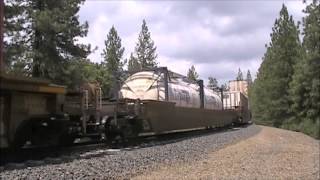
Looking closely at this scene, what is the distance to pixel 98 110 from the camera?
1802cm

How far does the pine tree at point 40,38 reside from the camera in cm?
3086

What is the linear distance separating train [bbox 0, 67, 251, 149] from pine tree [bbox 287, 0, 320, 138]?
49.6 feet

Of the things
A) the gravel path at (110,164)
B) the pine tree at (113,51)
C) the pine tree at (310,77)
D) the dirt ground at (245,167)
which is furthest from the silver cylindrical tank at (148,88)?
the pine tree at (113,51)

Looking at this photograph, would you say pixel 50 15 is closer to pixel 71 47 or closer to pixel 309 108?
pixel 71 47

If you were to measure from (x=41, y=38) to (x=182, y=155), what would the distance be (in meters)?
18.4

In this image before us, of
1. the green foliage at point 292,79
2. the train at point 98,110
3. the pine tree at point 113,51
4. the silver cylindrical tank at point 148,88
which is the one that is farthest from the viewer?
the pine tree at point 113,51

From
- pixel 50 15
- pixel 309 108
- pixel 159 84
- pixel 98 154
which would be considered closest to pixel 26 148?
pixel 98 154

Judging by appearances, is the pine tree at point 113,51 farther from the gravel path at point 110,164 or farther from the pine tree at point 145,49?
the gravel path at point 110,164

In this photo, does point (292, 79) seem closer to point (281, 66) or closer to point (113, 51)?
point (281, 66)

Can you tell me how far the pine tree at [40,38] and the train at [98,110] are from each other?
8.33 metres

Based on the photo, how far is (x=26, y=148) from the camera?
15219 mm

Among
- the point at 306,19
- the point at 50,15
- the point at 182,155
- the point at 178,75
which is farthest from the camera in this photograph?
the point at 306,19

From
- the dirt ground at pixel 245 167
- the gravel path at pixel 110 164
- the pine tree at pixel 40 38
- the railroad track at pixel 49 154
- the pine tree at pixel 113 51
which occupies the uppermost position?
the pine tree at pixel 113 51

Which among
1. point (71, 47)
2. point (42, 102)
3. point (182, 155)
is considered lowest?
point (182, 155)
